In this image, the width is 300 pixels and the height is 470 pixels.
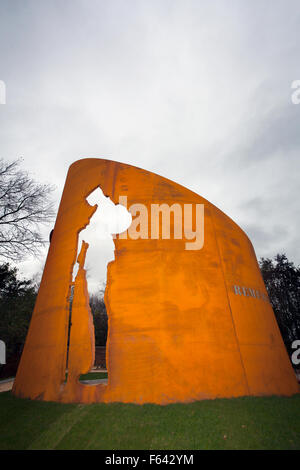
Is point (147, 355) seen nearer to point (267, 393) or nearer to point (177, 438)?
point (177, 438)

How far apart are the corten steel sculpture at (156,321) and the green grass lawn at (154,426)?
1.71ft

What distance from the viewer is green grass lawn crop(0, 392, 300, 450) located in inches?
171

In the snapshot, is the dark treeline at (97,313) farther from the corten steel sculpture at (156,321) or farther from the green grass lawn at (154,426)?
the green grass lawn at (154,426)

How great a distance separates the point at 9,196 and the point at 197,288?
1151 centimetres

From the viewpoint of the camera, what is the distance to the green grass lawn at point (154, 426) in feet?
14.2

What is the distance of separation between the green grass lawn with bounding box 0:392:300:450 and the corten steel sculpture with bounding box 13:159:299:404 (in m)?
0.52

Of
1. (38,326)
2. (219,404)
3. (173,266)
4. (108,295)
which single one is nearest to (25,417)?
(38,326)

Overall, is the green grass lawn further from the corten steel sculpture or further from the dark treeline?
the dark treeline

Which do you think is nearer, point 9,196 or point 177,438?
point 177,438

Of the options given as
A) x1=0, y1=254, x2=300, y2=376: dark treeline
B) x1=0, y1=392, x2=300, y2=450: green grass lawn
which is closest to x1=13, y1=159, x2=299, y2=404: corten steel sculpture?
x1=0, y1=392, x2=300, y2=450: green grass lawn
